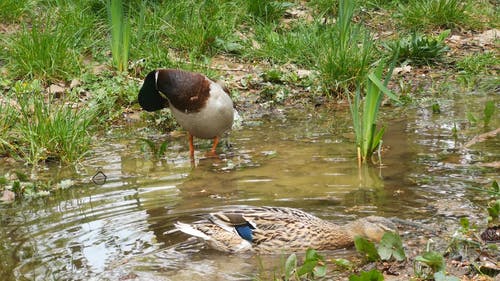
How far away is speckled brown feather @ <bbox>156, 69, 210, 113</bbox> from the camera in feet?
22.3

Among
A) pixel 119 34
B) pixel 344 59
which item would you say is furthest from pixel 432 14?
pixel 119 34

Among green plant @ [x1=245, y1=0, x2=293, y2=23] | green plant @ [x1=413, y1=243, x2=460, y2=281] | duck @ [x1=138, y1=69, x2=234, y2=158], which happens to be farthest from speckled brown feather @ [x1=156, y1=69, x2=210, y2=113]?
green plant @ [x1=245, y1=0, x2=293, y2=23]

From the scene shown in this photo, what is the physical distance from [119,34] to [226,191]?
320cm

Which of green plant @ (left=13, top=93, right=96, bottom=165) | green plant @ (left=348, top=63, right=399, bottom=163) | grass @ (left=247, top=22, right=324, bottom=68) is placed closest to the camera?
green plant @ (left=348, top=63, right=399, bottom=163)

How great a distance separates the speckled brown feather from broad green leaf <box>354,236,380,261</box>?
2.84 m

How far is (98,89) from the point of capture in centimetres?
836

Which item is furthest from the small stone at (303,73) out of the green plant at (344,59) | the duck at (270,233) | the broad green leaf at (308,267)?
the broad green leaf at (308,267)

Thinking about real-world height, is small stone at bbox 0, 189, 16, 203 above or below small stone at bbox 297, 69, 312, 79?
below

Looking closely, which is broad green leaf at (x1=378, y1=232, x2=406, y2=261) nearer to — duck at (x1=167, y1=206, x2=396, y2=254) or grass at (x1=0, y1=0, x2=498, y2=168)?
duck at (x1=167, y1=206, x2=396, y2=254)

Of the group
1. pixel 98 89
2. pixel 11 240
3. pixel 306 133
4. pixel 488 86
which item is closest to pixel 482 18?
pixel 488 86

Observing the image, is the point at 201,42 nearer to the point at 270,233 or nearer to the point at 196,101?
the point at 196,101

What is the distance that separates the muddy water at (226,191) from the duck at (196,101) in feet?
0.86

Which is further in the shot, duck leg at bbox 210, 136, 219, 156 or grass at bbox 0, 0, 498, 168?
grass at bbox 0, 0, 498, 168

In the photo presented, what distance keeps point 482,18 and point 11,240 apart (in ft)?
25.3
